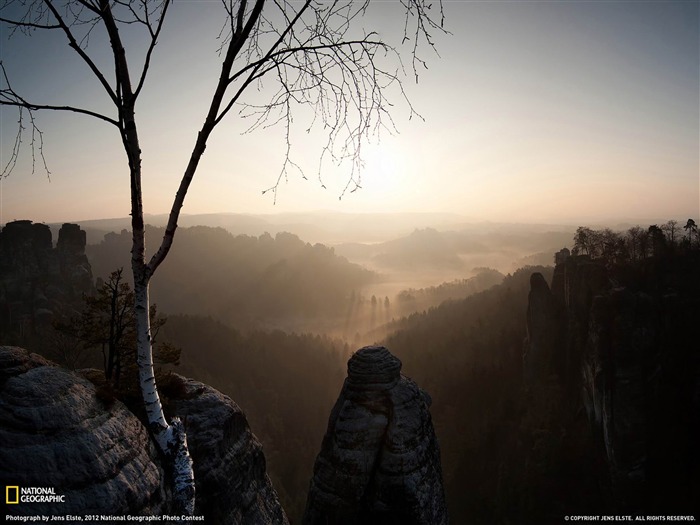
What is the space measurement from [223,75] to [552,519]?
63.2 meters

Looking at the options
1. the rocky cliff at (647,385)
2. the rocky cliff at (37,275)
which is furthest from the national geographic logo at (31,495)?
the rocky cliff at (37,275)

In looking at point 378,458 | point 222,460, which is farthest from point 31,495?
point 378,458

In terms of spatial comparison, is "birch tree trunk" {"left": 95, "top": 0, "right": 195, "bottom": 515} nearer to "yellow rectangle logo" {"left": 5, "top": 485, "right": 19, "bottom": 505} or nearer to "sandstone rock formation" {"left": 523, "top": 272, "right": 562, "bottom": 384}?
"yellow rectangle logo" {"left": 5, "top": 485, "right": 19, "bottom": 505}

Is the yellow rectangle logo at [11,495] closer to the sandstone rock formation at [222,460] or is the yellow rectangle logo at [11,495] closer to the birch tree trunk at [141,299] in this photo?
the birch tree trunk at [141,299]

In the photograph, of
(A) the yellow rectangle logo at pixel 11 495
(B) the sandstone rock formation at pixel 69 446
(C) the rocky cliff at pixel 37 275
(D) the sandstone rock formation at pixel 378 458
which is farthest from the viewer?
(C) the rocky cliff at pixel 37 275

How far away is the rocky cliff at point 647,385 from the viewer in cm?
4281

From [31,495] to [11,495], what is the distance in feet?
0.81

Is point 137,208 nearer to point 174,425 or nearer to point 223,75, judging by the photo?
point 223,75

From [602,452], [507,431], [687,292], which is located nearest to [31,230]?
[507,431]

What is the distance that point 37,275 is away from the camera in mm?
84000

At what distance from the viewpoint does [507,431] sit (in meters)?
65.0

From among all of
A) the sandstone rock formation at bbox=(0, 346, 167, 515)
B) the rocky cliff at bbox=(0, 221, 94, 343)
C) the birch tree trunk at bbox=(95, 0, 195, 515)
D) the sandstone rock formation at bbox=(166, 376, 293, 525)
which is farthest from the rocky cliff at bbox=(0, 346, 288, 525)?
the rocky cliff at bbox=(0, 221, 94, 343)

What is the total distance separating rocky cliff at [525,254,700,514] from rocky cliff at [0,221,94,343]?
93879 millimetres

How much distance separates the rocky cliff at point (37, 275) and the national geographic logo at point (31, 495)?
86824mm
